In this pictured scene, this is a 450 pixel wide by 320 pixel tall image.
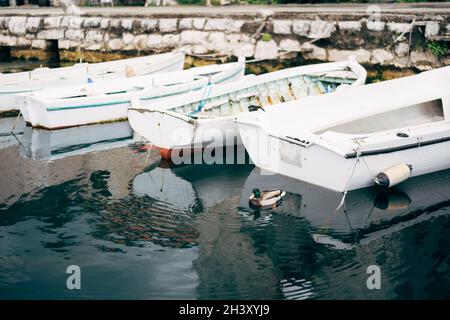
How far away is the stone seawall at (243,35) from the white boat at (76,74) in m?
3.19

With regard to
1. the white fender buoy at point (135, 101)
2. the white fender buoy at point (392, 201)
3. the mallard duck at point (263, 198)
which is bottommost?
the white fender buoy at point (392, 201)

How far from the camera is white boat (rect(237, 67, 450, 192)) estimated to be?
11.0 metres

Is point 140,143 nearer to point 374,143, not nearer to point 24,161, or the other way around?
point 24,161

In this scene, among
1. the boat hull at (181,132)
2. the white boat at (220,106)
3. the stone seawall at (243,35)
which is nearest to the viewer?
the boat hull at (181,132)

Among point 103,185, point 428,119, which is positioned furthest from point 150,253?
point 428,119

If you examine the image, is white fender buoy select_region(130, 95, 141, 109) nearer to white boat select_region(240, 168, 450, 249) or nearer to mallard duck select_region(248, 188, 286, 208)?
white boat select_region(240, 168, 450, 249)

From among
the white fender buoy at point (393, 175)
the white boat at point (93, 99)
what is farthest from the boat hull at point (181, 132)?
the white fender buoy at point (393, 175)

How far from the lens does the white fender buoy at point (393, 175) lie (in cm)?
1105

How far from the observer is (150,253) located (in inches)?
367

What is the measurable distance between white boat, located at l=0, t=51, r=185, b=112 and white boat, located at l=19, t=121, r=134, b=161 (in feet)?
5.92

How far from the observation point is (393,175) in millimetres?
11117

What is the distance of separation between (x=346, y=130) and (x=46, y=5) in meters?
30.3

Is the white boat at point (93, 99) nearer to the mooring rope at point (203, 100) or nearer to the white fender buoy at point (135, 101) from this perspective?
the white fender buoy at point (135, 101)

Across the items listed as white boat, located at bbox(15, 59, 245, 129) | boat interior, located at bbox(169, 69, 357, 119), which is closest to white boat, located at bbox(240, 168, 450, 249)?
boat interior, located at bbox(169, 69, 357, 119)
